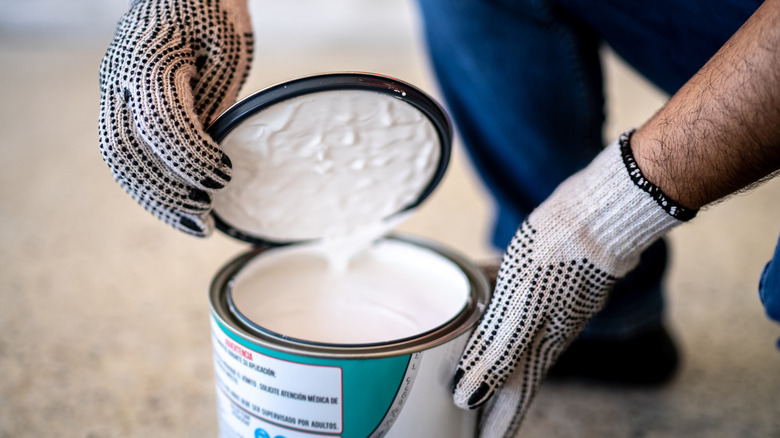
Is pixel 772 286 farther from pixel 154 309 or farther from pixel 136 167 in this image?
pixel 154 309

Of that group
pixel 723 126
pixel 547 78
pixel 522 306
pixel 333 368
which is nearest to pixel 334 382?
pixel 333 368

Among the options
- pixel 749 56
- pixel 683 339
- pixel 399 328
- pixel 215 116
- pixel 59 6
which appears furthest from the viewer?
pixel 59 6

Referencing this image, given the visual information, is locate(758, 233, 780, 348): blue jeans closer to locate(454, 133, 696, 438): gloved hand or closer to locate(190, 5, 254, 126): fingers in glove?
locate(454, 133, 696, 438): gloved hand

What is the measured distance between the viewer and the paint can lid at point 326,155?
61 centimetres

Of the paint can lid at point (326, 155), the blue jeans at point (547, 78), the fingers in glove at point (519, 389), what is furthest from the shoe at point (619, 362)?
the paint can lid at point (326, 155)

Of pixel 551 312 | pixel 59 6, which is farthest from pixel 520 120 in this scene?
pixel 59 6

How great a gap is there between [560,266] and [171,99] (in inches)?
15.9

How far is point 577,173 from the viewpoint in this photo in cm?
72

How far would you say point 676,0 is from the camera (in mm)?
749

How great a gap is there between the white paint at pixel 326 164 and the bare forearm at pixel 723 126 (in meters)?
0.24

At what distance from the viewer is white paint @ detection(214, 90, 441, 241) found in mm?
651

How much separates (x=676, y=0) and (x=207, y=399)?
81cm

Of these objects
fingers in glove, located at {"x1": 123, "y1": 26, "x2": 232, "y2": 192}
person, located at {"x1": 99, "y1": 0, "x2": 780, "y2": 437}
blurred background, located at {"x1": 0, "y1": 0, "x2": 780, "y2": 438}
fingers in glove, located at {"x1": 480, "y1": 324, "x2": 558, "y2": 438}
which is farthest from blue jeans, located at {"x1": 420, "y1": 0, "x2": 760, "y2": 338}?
fingers in glove, located at {"x1": 123, "y1": 26, "x2": 232, "y2": 192}

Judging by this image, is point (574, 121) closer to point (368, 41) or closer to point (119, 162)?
point (119, 162)
